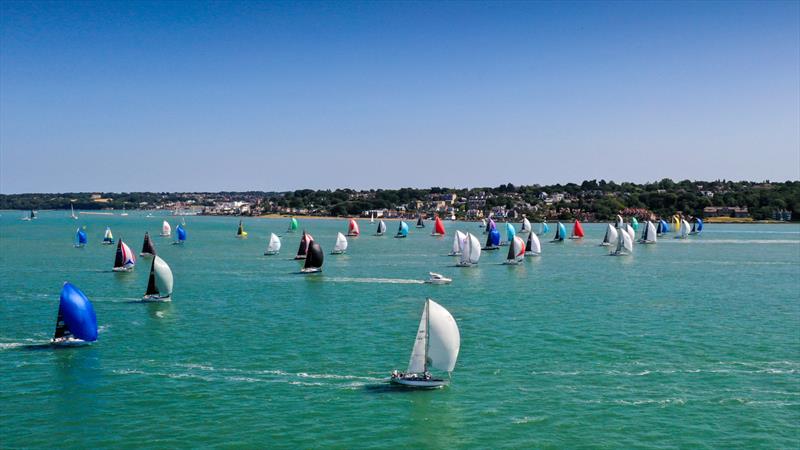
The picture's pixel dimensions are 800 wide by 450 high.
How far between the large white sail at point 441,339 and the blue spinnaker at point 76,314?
76.3ft

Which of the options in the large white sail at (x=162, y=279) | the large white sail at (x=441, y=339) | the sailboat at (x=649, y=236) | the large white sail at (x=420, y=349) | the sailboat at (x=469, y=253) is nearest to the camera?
the large white sail at (x=420, y=349)

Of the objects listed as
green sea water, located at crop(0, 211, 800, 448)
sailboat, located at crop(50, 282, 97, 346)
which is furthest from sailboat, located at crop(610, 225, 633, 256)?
sailboat, located at crop(50, 282, 97, 346)

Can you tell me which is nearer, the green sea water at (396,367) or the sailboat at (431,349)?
the green sea water at (396,367)

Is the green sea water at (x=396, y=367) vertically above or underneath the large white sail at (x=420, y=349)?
underneath

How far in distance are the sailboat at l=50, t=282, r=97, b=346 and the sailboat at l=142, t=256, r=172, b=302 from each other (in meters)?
19.2

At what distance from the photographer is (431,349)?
37031mm

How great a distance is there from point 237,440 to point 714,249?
4948 inches

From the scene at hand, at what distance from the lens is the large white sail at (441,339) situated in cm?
3678

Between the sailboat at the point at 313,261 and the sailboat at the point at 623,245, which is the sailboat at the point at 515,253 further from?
the sailboat at the point at 313,261

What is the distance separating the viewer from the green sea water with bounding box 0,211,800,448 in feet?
104

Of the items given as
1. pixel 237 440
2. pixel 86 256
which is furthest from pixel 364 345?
pixel 86 256

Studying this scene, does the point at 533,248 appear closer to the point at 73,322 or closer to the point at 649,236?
the point at 649,236

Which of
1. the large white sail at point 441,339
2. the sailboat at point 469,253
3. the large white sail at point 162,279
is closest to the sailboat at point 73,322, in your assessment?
the large white sail at point 162,279

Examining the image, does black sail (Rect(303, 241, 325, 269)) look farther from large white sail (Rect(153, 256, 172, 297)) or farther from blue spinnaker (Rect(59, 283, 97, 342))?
blue spinnaker (Rect(59, 283, 97, 342))
